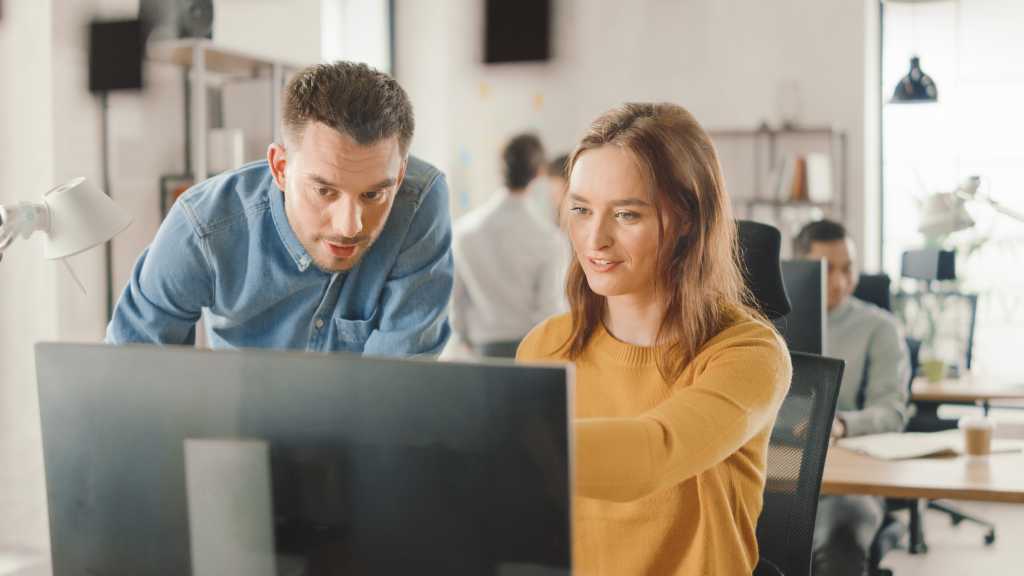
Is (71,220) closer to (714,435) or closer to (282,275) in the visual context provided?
(282,275)

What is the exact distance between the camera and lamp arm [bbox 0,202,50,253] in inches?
48.5

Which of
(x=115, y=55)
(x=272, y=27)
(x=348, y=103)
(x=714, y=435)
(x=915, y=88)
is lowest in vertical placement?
(x=714, y=435)

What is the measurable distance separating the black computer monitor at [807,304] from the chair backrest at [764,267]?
59 cm

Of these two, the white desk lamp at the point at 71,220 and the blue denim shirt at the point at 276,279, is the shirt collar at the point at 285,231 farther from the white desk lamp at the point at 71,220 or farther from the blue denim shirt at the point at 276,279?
the white desk lamp at the point at 71,220

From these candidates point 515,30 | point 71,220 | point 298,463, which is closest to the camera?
point 298,463

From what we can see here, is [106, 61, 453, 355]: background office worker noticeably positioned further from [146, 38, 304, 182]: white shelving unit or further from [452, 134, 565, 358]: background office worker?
[452, 134, 565, 358]: background office worker

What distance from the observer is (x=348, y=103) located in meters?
1.54

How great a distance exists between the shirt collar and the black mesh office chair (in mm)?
741

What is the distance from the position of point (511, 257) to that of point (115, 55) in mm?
1658

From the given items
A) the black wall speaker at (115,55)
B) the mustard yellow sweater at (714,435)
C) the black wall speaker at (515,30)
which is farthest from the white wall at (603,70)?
the mustard yellow sweater at (714,435)

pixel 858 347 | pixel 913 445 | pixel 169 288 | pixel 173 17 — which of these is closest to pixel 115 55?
pixel 173 17

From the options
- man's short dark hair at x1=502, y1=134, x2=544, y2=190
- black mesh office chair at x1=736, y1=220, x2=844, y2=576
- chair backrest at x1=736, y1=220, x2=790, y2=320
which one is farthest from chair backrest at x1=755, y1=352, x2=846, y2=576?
man's short dark hair at x1=502, y1=134, x2=544, y2=190

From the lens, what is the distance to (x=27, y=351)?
343 centimetres

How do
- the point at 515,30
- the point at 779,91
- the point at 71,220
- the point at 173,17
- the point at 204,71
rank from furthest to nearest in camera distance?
the point at 779,91 → the point at 515,30 → the point at 204,71 → the point at 173,17 → the point at 71,220
